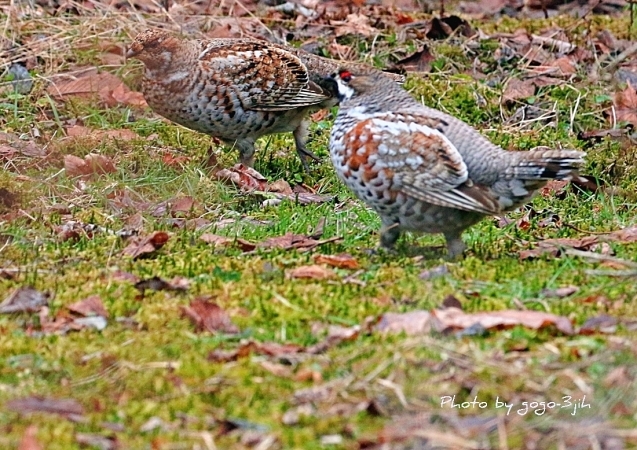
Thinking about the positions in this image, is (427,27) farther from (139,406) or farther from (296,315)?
(139,406)

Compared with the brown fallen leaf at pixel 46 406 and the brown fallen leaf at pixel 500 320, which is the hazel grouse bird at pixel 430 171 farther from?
the brown fallen leaf at pixel 46 406

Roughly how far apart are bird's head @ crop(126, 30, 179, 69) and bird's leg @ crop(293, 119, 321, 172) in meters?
1.19

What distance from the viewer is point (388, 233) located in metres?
6.13

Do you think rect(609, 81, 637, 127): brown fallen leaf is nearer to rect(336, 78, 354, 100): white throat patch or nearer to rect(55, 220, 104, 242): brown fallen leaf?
rect(336, 78, 354, 100): white throat patch

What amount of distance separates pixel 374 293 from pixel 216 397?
1.35 meters

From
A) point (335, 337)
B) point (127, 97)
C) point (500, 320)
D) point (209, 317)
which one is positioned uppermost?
point (500, 320)

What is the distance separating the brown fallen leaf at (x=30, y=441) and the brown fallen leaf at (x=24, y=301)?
133 cm

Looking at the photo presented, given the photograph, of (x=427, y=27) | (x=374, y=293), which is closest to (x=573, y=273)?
(x=374, y=293)

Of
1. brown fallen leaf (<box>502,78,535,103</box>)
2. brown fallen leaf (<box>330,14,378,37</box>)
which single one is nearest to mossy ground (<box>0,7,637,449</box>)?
brown fallen leaf (<box>502,78,535,103</box>)

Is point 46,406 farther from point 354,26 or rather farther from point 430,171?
point 354,26

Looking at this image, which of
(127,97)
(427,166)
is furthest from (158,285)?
(127,97)

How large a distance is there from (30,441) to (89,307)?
4.36ft

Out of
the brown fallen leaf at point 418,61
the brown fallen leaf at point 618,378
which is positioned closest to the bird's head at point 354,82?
the brown fallen leaf at point 618,378

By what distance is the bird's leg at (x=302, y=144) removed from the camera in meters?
8.81
